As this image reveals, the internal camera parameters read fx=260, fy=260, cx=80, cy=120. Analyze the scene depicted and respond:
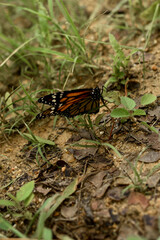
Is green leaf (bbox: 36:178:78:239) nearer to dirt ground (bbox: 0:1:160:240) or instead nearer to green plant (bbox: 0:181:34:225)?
dirt ground (bbox: 0:1:160:240)

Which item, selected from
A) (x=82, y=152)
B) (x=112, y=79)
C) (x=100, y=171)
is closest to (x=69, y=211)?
(x=100, y=171)

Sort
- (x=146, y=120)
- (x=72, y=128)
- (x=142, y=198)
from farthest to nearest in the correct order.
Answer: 1. (x=72, y=128)
2. (x=146, y=120)
3. (x=142, y=198)

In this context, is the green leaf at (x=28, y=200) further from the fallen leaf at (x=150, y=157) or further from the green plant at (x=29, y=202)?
the fallen leaf at (x=150, y=157)

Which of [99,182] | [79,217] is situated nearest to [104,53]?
[99,182]

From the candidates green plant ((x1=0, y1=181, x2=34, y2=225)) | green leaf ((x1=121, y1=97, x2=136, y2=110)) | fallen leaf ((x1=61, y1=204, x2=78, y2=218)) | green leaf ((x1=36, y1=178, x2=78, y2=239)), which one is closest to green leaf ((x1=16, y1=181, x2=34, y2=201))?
green plant ((x1=0, y1=181, x2=34, y2=225))

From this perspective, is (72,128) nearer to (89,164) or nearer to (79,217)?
(89,164)

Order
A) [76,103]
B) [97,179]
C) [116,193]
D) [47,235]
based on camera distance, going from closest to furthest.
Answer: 1. [47,235]
2. [116,193]
3. [97,179]
4. [76,103]

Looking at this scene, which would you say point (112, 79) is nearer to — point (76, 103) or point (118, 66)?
point (118, 66)

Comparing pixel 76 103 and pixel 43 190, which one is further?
pixel 76 103
